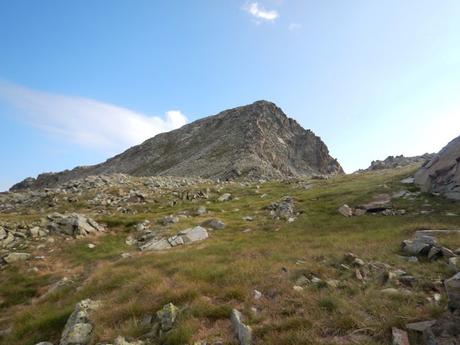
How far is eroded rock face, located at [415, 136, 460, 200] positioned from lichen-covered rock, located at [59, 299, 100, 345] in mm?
25493

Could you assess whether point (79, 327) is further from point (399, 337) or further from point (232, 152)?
point (232, 152)

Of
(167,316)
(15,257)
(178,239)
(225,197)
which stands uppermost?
(225,197)

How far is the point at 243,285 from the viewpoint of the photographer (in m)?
12.5

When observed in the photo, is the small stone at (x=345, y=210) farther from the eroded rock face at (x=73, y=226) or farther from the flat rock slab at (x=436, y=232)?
the eroded rock face at (x=73, y=226)

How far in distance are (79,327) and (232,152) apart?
254 ft

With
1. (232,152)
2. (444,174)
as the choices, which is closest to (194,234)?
(444,174)

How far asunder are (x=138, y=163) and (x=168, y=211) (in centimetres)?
9040

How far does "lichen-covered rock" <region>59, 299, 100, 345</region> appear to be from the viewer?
34.7 feet

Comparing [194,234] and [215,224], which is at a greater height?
[215,224]

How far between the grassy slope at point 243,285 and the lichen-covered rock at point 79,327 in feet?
1.25

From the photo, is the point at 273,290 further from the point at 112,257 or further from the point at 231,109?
the point at 231,109

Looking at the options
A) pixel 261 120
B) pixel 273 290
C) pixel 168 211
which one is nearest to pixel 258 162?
pixel 261 120

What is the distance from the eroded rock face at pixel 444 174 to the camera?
2795cm

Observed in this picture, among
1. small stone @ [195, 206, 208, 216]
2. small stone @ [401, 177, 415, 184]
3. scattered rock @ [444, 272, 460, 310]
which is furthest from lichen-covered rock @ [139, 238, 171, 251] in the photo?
small stone @ [401, 177, 415, 184]
